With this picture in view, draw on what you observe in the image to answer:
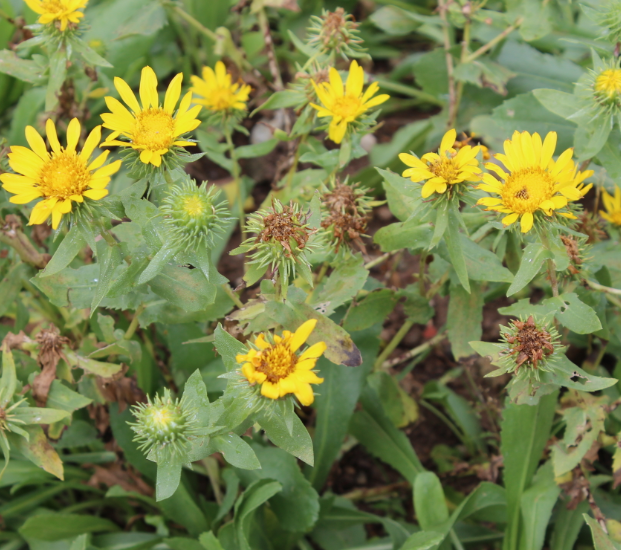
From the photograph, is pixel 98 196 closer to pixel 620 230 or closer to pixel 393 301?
pixel 393 301

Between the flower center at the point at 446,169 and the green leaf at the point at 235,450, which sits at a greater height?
the flower center at the point at 446,169

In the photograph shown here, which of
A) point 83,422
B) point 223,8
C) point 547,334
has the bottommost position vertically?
point 83,422

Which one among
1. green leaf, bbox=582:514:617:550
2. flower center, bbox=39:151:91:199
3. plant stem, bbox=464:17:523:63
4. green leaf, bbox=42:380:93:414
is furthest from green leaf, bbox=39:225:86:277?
plant stem, bbox=464:17:523:63

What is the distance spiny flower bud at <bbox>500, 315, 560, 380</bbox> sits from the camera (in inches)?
70.7

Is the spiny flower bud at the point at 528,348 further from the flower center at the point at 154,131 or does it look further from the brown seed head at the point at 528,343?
the flower center at the point at 154,131

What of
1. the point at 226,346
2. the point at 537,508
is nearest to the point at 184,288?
→ the point at 226,346

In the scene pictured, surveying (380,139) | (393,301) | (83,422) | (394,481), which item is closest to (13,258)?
(83,422)

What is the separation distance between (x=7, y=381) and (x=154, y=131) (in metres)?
1.01

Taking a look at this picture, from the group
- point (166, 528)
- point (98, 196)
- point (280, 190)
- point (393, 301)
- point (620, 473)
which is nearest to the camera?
point (98, 196)

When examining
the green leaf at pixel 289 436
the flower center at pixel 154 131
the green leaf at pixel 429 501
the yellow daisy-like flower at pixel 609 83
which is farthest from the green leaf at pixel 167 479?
the yellow daisy-like flower at pixel 609 83

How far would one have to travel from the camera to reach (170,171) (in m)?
1.89

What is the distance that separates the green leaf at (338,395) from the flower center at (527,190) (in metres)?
0.91

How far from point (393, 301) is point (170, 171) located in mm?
981

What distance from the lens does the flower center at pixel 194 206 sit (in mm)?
1674
